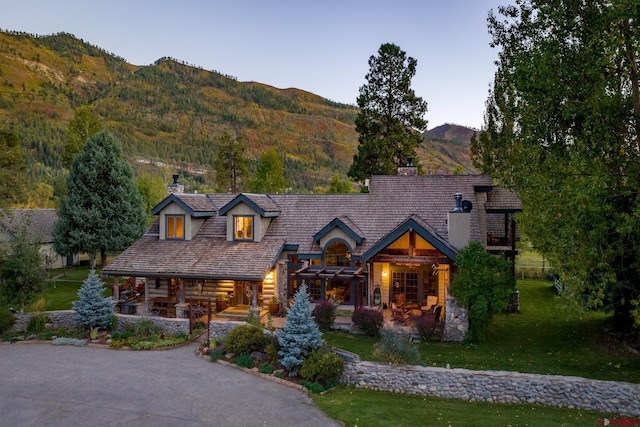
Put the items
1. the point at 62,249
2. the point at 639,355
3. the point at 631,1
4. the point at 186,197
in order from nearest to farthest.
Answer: the point at 631,1 < the point at 639,355 < the point at 186,197 < the point at 62,249

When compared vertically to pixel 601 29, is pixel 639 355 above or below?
below

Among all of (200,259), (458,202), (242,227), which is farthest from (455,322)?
(200,259)

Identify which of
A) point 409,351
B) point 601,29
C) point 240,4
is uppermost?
point 240,4

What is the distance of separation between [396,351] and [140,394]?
26.0ft

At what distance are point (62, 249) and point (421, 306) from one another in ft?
81.7

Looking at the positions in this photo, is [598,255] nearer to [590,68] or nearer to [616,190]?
[616,190]

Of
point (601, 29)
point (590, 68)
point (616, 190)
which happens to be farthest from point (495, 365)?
point (601, 29)

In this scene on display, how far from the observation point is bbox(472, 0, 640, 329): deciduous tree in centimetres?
1242

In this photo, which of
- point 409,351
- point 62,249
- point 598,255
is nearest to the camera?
point 598,255

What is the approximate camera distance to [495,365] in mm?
14328

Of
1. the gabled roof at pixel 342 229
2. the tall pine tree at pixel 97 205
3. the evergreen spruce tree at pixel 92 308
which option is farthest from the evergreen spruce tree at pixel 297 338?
the tall pine tree at pixel 97 205

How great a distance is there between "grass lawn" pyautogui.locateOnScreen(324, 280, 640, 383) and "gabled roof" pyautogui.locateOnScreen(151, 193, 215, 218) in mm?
10394

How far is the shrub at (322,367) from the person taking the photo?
1354 cm

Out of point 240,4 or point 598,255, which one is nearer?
point 598,255
